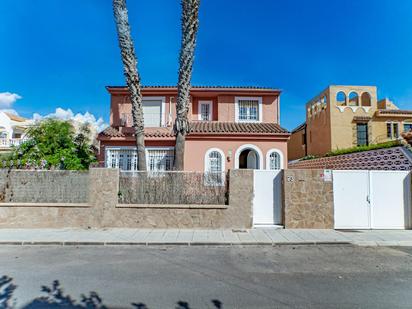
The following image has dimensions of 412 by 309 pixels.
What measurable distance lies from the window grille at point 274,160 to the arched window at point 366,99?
54.9 feet

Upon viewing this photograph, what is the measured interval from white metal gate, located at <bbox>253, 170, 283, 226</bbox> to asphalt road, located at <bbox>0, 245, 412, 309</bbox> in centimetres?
207

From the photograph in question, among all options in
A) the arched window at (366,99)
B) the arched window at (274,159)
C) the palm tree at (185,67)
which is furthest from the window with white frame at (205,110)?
Result: the arched window at (366,99)

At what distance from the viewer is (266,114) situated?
16922 millimetres

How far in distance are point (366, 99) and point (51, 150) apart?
29.8 metres

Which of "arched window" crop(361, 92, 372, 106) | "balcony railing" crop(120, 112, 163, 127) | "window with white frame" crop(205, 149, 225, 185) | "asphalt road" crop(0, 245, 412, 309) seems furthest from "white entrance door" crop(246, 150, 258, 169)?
"arched window" crop(361, 92, 372, 106)

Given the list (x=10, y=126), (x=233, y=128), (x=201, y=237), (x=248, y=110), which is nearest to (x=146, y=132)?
(x=233, y=128)

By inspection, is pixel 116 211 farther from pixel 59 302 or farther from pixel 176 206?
pixel 59 302

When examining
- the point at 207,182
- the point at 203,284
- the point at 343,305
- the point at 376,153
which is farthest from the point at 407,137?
the point at 203,284

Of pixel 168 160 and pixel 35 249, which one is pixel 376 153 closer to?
pixel 168 160

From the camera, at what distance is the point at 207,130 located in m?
14.7

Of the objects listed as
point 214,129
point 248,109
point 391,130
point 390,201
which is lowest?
point 390,201

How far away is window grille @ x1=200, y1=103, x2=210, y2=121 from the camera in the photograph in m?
17.3

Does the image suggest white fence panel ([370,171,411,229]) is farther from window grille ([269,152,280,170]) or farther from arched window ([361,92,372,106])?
arched window ([361,92,372,106])

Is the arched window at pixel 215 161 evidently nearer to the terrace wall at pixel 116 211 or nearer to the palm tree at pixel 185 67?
the palm tree at pixel 185 67
